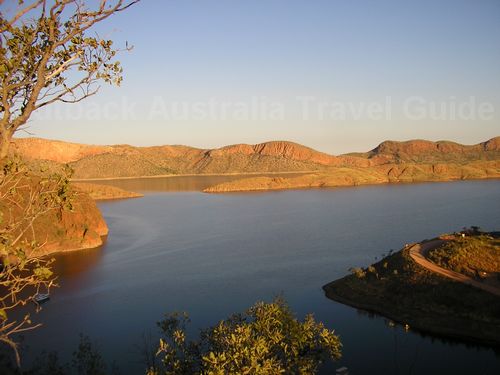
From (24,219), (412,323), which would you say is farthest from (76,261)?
(24,219)

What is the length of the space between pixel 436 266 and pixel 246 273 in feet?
51.9

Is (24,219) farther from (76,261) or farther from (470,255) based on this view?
(76,261)

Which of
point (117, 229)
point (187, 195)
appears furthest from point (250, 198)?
point (117, 229)

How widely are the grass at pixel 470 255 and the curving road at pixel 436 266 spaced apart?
54 cm

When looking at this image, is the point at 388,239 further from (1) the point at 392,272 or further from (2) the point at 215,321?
(2) the point at 215,321

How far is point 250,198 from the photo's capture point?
4491 inches

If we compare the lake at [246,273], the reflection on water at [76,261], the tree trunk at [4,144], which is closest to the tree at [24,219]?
the tree trunk at [4,144]

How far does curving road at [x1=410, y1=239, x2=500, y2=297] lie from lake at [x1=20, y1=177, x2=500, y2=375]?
5173mm

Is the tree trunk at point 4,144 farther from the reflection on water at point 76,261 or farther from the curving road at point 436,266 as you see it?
the reflection on water at point 76,261

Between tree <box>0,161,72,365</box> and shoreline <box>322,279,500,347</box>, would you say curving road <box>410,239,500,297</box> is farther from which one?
tree <box>0,161,72,365</box>

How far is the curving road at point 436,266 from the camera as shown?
2992 cm

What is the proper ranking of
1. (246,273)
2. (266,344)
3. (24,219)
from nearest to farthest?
1. (24,219)
2. (266,344)
3. (246,273)

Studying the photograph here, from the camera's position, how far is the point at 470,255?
33.7 metres

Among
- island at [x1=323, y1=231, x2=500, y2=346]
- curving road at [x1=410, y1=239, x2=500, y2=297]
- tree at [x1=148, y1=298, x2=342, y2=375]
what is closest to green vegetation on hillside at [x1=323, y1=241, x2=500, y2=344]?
island at [x1=323, y1=231, x2=500, y2=346]
